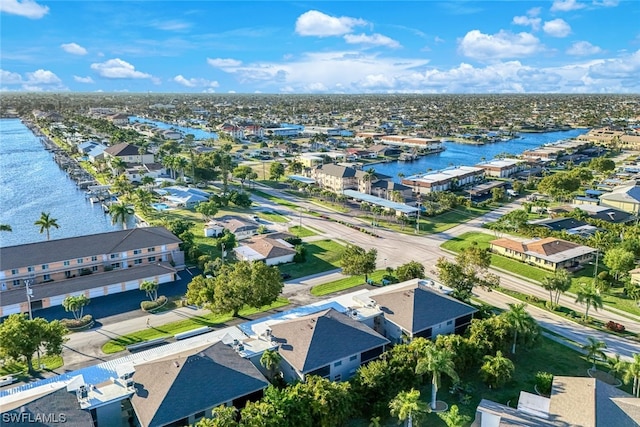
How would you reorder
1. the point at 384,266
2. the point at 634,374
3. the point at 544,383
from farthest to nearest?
the point at 384,266
the point at 544,383
the point at 634,374

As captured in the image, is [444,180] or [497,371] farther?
[444,180]

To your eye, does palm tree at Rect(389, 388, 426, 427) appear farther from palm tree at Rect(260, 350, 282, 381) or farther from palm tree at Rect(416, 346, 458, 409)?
palm tree at Rect(260, 350, 282, 381)

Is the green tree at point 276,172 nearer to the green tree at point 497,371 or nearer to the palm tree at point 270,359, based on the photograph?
the palm tree at point 270,359

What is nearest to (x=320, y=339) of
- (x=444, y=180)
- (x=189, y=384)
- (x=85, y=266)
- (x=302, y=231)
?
(x=189, y=384)

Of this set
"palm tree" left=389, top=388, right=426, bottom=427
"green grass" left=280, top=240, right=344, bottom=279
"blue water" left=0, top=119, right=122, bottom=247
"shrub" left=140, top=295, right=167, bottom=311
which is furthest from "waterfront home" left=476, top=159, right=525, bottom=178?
"palm tree" left=389, top=388, right=426, bottom=427

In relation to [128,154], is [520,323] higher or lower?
lower

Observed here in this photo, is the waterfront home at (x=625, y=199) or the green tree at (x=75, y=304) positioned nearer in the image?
the green tree at (x=75, y=304)

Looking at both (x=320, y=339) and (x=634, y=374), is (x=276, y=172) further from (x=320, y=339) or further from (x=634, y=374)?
(x=634, y=374)

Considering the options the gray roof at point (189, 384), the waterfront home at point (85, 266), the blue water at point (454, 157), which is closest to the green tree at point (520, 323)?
the gray roof at point (189, 384)
